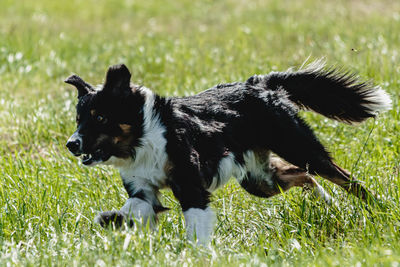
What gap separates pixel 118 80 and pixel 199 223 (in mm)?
1224

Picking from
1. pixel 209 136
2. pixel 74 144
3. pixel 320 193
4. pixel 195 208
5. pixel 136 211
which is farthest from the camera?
pixel 320 193

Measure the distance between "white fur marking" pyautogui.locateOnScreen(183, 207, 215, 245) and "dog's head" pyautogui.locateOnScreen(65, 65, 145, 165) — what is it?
671mm

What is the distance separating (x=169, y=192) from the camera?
5465 mm

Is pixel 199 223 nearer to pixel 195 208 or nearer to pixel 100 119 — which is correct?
pixel 195 208

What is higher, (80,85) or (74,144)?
(80,85)

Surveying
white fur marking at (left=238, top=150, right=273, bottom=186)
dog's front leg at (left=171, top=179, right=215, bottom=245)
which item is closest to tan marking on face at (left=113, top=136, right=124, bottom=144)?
dog's front leg at (left=171, top=179, right=215, bottom=245)

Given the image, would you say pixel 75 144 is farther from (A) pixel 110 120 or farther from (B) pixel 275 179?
(B) pixel 275 179

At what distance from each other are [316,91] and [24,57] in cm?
583

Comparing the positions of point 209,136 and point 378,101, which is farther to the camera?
point 378,101

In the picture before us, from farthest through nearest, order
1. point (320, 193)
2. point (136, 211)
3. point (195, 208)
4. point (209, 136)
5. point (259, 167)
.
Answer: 1. point (259, 167)
2. point (320, 193)
3. point (209, 136)
4. point (136, 211)
5. point (195, 208)

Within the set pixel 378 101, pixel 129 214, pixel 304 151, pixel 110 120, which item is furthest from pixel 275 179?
pixel 110 120

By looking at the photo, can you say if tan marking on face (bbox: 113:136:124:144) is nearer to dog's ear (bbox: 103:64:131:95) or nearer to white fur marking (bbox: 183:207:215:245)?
dog's ear (bbox: 103:64:131:95)

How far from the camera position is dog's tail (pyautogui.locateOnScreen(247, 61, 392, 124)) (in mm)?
5438

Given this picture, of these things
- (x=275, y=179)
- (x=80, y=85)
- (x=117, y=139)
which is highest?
(x=80, y=85)
